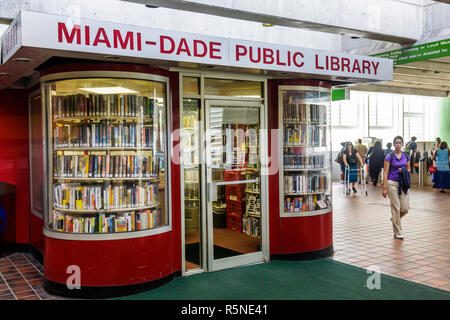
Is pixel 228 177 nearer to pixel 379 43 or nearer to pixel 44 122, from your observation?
pixel 44 122

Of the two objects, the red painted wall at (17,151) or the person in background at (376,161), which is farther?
the person in background at (376,161)

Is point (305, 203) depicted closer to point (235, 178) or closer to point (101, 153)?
point (235, 178)

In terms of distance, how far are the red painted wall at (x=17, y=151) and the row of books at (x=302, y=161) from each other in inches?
159

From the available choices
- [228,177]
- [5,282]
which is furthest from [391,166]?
[5,282]

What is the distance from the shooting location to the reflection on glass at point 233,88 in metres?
5.62

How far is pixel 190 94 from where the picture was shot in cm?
548

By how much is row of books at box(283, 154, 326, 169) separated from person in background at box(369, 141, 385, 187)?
9120 millimetres

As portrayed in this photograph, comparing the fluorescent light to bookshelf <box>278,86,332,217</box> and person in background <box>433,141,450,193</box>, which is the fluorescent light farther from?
person in background <box>433,141,450,193</box>

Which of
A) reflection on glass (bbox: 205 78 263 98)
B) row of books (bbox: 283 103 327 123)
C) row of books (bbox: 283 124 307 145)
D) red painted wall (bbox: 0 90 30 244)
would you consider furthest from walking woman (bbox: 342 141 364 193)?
red painted wall (bbox: 0 90 30 244)

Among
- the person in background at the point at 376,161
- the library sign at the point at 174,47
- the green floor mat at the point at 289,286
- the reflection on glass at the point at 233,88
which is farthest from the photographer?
the person in background at the point at 376,161

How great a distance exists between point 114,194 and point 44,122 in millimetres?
1192

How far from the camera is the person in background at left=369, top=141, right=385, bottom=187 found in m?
15.1

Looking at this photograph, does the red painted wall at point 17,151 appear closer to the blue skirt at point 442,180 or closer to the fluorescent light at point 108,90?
the fluorescent light at point 108,90

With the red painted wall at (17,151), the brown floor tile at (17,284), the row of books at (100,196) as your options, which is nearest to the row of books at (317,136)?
the row of books at (100,196)
